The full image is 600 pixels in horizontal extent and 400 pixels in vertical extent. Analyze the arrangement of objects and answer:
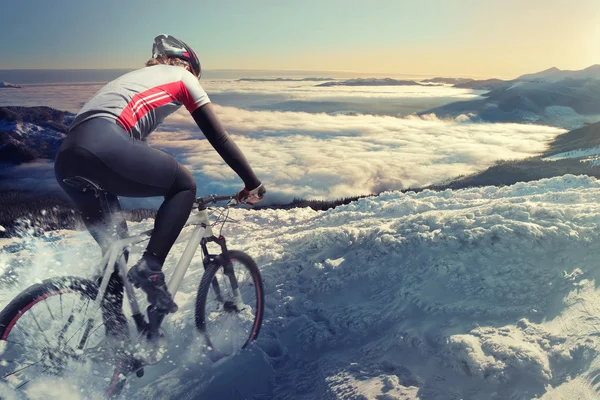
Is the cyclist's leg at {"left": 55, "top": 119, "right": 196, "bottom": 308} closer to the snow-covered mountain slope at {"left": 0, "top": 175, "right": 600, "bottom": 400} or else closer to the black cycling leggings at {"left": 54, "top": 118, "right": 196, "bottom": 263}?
the black cycling leggings at {"left": 54, "top": 118, "right": 196, "bottom": 263}

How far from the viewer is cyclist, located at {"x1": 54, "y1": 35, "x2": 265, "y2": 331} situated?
82.7 inches

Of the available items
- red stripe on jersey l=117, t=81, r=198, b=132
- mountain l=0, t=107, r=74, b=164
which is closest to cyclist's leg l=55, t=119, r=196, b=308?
red stripe on jersey l=117, t=81, r=198, b=132

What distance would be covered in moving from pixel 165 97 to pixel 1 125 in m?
39.9

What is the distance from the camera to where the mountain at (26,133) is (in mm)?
33219

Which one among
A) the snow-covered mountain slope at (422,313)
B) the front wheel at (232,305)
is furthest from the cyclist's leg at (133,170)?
the snow-covered mountain slope at (422,313)

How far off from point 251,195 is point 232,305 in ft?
3.28

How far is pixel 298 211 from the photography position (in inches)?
307

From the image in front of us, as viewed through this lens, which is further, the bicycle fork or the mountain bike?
the bicycle fork

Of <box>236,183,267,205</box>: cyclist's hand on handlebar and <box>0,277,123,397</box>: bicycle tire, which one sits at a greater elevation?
<box>236,183,267,205</box>: cyclist's hand on handlebar

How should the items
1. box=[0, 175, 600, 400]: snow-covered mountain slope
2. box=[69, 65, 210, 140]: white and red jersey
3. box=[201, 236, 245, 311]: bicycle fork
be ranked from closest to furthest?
box=[69, 65, 210, 140]: white and red jersey < box=[0, 175, 600, 400]: snow-covered mountain slope < box=[201, 236, 245, 311]: bicycle fork

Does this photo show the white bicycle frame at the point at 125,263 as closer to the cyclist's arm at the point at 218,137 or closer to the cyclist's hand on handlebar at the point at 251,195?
the cyclist's hand on handlebar at the point at 251,195

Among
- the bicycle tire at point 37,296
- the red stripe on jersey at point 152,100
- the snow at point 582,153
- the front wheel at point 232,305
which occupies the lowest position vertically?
the front wheel at point 232,305

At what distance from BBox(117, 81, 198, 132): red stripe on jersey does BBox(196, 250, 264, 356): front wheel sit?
3.96 ft

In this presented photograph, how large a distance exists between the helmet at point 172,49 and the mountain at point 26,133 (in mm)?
33669
